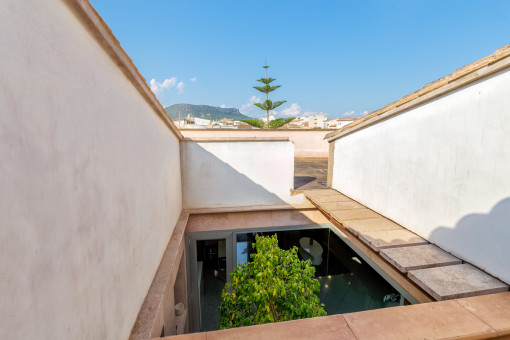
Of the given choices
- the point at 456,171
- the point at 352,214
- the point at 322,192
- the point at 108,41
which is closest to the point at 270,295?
the point at 352,214

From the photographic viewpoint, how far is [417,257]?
3.21 m

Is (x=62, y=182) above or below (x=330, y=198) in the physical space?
above

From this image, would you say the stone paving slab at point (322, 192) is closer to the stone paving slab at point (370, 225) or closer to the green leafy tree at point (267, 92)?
the stone paving slab at point (370, 225)

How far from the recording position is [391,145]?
4.50 m

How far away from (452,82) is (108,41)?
4.28 metres

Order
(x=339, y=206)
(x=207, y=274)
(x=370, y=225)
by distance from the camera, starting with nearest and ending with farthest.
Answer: (x=370, y=225), (x=339, y=206), (x=207, y=274)

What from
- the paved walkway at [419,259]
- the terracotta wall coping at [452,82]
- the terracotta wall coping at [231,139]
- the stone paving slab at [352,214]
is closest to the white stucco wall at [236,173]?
the terracotta wall coping at [231,139]

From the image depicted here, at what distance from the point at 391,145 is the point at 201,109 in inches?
4260

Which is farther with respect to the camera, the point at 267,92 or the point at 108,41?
the point at 267,92

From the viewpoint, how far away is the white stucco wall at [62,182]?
3.15ft

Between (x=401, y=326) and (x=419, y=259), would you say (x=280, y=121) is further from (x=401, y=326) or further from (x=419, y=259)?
(x=401, y=326)

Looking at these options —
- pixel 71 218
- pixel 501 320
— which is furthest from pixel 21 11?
pixel 501 320

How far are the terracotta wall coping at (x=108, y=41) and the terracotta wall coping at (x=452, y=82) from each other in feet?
13.4

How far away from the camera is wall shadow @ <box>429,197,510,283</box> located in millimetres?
2592
